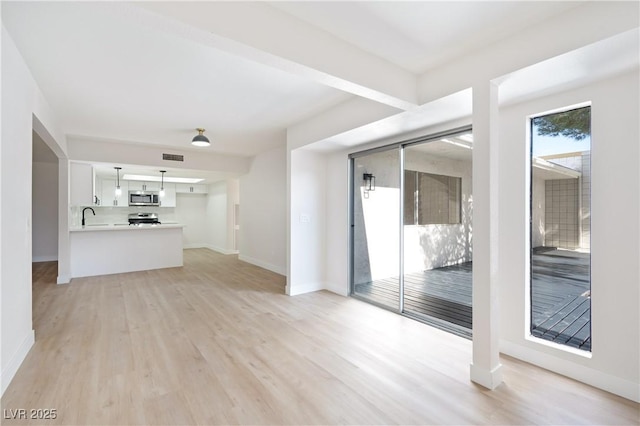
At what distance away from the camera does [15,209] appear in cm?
232

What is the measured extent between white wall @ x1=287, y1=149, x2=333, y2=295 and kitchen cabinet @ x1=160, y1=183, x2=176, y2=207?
645 centimetres

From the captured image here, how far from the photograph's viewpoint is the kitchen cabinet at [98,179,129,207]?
28.1 feet

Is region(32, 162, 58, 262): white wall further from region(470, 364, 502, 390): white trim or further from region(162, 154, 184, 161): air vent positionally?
region(470, 364, 502, 390): white trim

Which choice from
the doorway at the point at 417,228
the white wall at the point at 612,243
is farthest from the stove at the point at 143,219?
the white wall at the point at 612,243

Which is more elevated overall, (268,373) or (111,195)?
(111,195)

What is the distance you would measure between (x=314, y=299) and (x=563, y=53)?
3.79 m

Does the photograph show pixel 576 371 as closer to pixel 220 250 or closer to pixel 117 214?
pixel 220 250

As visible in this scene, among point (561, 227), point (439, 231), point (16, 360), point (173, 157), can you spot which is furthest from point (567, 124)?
point (173, 157)

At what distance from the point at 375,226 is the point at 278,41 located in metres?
3.43

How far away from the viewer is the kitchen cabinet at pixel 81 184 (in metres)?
5.68

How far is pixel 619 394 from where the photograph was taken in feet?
6.80

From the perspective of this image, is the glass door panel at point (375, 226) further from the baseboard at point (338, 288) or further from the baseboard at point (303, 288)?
the baseboard at point (303, 288)

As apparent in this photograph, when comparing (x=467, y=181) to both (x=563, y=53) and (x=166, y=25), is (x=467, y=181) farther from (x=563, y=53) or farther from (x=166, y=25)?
(x=166, y=25)

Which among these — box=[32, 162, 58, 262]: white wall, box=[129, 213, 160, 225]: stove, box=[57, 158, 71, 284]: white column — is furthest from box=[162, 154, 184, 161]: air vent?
box=[32, 162, 58, 262]: white wall
